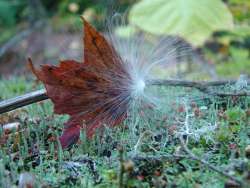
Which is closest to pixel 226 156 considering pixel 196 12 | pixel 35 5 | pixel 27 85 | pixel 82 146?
pixel 82 146

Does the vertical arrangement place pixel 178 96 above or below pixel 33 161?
above

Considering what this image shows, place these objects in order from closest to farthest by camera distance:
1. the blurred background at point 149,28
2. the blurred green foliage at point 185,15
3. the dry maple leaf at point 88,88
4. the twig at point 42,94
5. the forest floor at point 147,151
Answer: the forest floor at point 147,151 < the dry maple leaf at point 88,88 < the twig at point 42,94 < the blurred background at point 149,28 < the blurred green foliage at point 185,15

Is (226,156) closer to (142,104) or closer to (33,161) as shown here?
(142,104)

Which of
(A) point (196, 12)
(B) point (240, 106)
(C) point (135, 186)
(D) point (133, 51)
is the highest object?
(A) point (196, 12)

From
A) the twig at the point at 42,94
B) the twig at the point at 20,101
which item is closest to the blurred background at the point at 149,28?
the twig at the point at 42,94

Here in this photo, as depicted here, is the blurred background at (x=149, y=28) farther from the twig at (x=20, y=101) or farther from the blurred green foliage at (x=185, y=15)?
the twig at (x=20, y=101)

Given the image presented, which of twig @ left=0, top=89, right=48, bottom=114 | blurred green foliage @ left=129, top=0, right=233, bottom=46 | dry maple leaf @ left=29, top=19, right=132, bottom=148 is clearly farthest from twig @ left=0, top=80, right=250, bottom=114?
blurred green foliage @ left=129, top=0, right=233, bottom=46

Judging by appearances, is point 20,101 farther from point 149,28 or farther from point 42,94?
point 149,28
